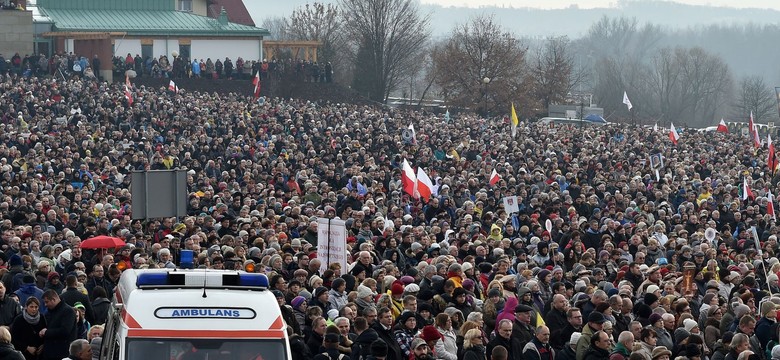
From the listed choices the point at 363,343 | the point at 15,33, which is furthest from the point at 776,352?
the point at 15,33

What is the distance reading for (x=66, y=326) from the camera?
13.8m

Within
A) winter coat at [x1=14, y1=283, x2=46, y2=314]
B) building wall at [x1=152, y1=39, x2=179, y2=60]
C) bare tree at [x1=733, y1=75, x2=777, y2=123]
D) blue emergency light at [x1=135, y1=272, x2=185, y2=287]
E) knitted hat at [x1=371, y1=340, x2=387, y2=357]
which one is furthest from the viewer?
bare tree at [x1=733, y1=75, x2=777, y2=123]

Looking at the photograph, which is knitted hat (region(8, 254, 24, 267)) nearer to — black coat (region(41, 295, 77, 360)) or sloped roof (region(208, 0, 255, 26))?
black coat (region(41, 295, 77, 360))

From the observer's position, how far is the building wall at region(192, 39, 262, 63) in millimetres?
68062

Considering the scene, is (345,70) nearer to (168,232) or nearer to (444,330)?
(168,232)

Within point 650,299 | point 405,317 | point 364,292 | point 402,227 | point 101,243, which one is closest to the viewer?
point 405,317

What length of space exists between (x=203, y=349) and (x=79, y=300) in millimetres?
4840

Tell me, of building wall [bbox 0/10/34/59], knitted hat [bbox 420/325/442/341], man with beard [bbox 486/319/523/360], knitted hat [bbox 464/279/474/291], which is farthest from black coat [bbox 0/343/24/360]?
building wall [bbox 0/10/34/59]

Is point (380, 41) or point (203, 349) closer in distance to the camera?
→ point (203, 349)

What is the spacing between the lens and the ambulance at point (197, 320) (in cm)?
1043

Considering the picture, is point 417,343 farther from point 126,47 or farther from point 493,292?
point 126,47

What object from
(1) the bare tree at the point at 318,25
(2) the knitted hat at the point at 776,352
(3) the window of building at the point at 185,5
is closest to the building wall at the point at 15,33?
(3) the window of building at the point at 185,5

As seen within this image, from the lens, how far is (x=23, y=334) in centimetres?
1397

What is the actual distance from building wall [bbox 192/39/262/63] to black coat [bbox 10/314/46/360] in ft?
179
